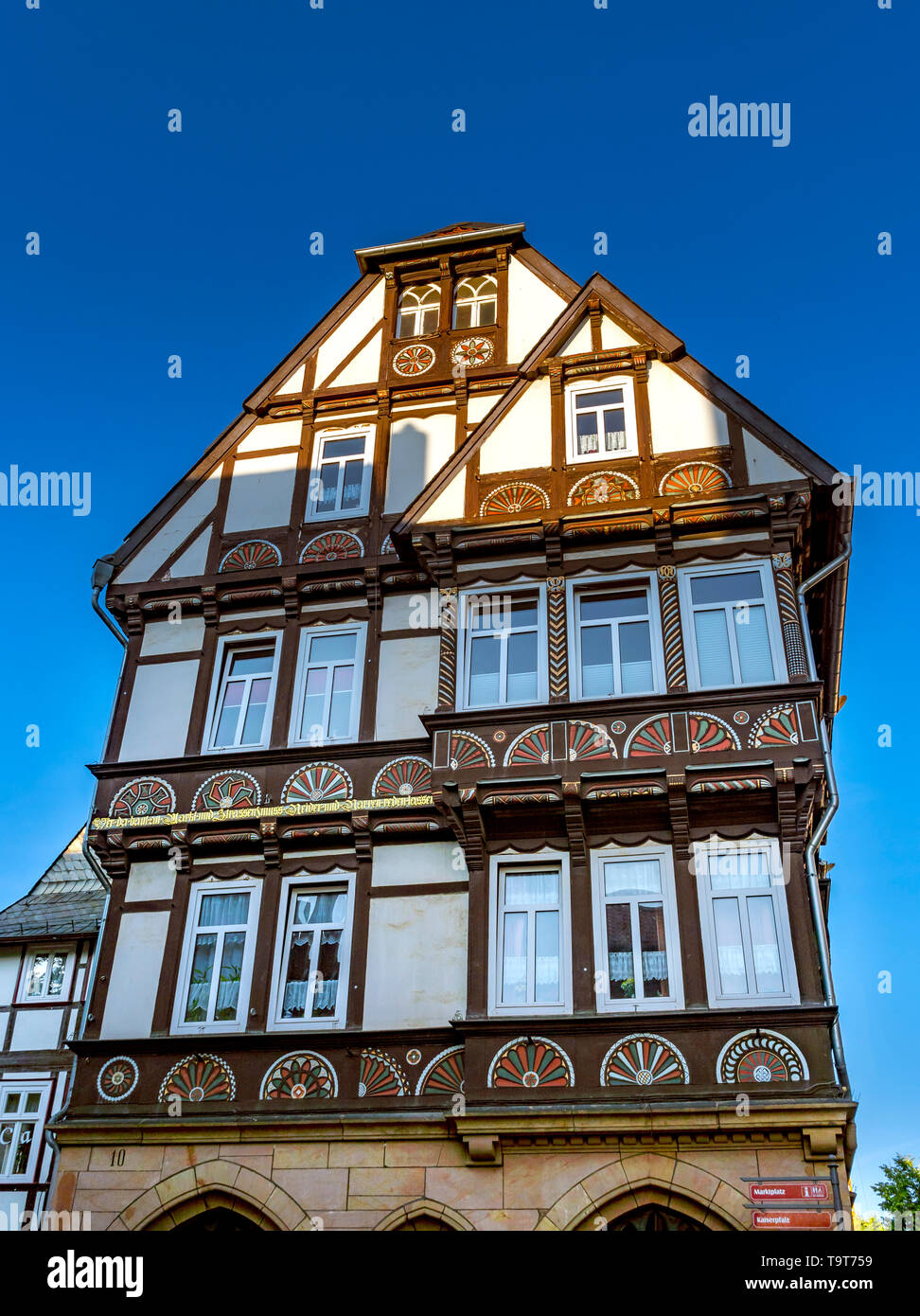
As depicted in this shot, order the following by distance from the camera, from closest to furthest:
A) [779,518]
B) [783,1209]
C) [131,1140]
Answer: [783,1209] → [131,1140] → [779,518]

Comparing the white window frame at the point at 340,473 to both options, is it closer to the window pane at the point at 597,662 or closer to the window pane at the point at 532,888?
the window pane at the point at 597,662

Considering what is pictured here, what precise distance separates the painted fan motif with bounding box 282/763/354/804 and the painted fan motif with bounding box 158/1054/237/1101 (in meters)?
3.37

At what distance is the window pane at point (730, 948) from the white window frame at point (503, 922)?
5.59 ft

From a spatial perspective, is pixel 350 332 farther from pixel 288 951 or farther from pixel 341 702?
pixel 288 951

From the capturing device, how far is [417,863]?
15.8 metres

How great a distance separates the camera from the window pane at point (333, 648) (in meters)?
17.9

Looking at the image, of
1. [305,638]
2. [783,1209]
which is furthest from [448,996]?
[305,638]

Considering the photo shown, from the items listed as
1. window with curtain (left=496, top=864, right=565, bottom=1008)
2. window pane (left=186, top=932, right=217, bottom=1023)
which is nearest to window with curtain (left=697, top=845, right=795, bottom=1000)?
window with curtain (left=496, top=864, right=565, bottom=1008)

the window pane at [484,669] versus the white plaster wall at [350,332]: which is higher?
the white plaster wall at [350,332]

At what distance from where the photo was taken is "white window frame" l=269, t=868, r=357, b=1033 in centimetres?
1520

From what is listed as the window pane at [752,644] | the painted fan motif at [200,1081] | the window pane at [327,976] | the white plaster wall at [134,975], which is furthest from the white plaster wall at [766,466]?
the painted fan motif at [200,1081]

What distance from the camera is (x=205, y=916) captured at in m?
16.4

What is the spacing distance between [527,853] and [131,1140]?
579 centimetres
